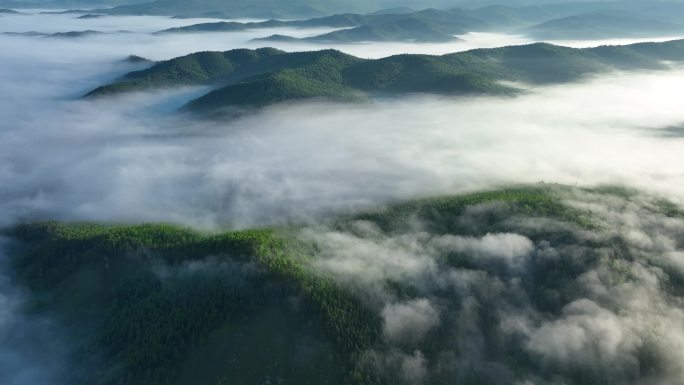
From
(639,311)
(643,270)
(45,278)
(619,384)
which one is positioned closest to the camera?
(619,384)

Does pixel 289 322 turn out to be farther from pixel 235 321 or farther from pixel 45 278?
pixel 45 278

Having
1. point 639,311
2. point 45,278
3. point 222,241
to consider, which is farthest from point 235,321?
point 639,311

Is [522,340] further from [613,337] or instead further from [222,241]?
[222,241]

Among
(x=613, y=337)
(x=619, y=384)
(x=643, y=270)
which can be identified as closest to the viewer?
(x=619, y=384)

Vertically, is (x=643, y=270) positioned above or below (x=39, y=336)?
above

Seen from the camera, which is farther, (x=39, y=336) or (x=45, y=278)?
(x=45, y=278)

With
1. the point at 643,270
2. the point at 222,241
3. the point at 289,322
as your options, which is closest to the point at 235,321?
the point at 289,322

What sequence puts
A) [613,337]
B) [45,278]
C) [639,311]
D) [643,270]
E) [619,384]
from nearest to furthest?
1. [619,384]
2. [613,337]
3. [639,311]
4. [643,270]
5. [45,278]
